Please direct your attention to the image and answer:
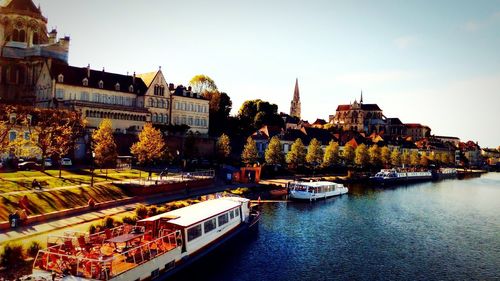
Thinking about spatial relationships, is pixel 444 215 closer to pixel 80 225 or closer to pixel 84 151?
pixel 80 225

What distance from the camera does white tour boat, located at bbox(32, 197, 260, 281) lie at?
82.8ft

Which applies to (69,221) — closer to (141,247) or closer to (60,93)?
(141,247)

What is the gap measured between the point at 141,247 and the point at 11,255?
8805 millimetres

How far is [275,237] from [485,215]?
4148cm

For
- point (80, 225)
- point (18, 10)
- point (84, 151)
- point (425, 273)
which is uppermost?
point (18, 10)

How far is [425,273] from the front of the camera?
36.8 meters

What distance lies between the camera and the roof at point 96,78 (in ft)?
268

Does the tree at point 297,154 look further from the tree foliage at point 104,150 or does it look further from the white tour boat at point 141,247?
the white tour boat at point 141,247

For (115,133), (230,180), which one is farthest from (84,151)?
(230,180)

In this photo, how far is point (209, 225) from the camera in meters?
38.2

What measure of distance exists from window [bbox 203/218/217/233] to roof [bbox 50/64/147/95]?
5546cm

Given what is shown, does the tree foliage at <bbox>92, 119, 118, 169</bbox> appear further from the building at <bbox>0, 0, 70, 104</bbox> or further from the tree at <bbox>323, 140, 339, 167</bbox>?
the tree at <bbox>323, 140, 339, 167</bbox>

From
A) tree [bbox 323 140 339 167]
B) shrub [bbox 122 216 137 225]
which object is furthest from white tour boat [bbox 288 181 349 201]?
shrub [bbox 122 216 137 225]

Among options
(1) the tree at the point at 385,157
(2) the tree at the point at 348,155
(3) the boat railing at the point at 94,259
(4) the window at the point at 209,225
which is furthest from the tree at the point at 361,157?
(3) the boat railing at the point at 94,259
